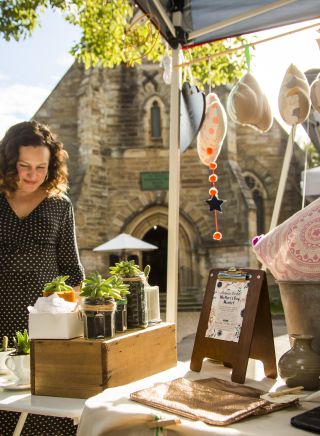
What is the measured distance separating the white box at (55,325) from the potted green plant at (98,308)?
6 centimetres

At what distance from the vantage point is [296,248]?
1571 millimetres

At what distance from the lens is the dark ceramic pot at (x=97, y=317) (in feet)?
5.09

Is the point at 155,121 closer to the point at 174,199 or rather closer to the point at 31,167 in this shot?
the point at 174,199

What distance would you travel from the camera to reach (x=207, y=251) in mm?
15109

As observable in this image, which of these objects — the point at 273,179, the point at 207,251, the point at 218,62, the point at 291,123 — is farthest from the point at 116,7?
the point at 273,179

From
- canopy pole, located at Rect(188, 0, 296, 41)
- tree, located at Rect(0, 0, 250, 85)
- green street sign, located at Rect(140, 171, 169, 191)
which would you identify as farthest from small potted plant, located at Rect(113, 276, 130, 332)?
green street sign, located at Rect(140, 171, 169, 191)

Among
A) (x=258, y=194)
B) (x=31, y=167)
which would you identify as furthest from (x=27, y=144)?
(x=258, y=194)

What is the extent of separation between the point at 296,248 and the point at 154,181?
13798mm

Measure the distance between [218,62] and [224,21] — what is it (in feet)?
18.9

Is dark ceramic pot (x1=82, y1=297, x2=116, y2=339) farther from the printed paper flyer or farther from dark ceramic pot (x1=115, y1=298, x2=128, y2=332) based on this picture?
the printed paper flyer

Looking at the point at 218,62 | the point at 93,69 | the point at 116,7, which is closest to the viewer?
the point at 116,7

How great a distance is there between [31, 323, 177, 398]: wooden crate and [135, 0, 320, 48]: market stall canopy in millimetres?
1537

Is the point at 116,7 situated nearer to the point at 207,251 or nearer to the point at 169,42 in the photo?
the point at 169,42

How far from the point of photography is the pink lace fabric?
5.01ft
